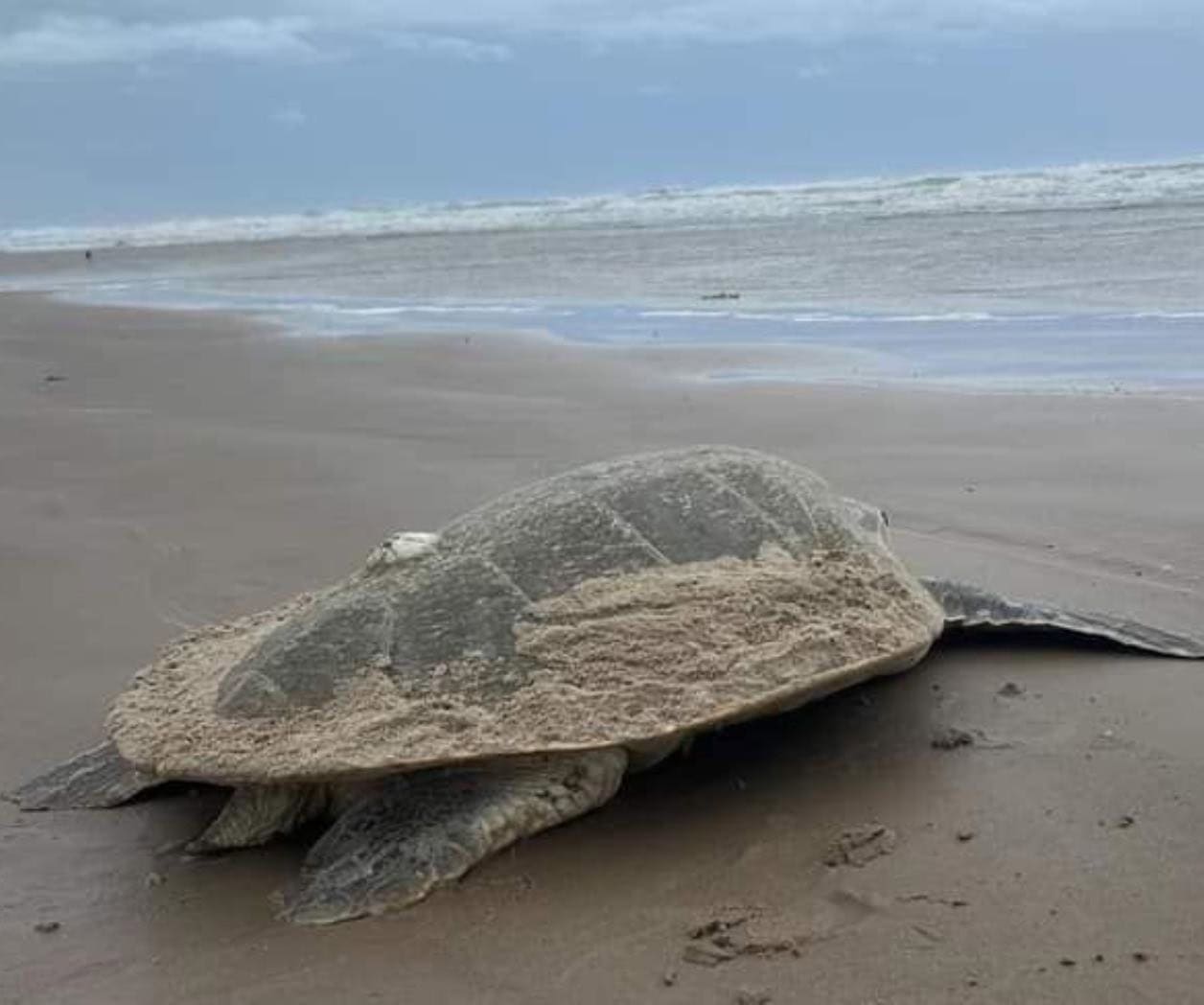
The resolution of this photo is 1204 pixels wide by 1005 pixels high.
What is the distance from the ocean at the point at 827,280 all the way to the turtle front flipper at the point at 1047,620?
3999 millimetres

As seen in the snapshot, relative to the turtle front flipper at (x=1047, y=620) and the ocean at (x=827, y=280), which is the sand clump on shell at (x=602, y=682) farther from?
the ocean at (x=827, y=280)

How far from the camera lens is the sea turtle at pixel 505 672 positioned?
10.5 feet

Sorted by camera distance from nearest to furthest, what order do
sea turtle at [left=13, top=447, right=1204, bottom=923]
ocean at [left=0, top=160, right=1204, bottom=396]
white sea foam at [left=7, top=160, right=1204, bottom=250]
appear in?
sea turtle at [left=13, top=447, right=1204, bottom=923] → ocean at [left=0, top=160, right=1204, bottom=396] → white sea foam at [left=7, top=160, right=1204, bottom=250]

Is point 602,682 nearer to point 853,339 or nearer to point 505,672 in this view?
point 505,672

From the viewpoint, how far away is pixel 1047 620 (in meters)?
4.17

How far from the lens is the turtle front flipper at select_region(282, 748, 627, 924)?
3.06 metres

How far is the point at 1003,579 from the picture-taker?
503 centimetres

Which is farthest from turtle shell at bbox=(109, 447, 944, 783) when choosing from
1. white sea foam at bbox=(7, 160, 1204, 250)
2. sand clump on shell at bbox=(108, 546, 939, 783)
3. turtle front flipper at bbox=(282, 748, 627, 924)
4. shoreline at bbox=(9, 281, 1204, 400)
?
white sea foam at bbox=(7, 160, 1204, 250)

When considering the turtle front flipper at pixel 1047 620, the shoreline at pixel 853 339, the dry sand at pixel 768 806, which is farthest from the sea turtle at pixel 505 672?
the shoreline at pixel 853 339

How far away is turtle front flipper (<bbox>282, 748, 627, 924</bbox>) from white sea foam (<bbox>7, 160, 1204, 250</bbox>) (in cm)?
2547

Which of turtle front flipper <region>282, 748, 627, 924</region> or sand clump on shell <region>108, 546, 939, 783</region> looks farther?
sand clump on shell <region>108, 546, 939, 783</region>

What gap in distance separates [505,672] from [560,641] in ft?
0.50

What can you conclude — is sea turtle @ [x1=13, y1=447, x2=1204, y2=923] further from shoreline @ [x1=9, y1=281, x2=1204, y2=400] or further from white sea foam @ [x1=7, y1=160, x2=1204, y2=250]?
white sea foam @ [x1=7, y1=160, x2=1204, y2=250]

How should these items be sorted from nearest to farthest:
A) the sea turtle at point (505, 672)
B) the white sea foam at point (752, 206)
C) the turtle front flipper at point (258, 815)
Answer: the sea turtle at point (505, 672)
the turtle front flipper at point (258, 815)
the white sea foam at point (752, 206)
